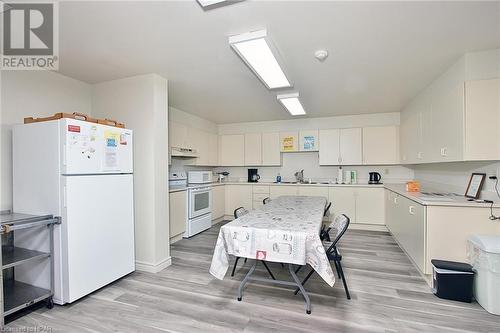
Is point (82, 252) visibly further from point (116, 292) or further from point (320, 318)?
point (320, 318)

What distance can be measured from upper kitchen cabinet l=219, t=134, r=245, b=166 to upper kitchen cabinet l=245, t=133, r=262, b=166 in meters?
0.10

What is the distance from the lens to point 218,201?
5.55 m

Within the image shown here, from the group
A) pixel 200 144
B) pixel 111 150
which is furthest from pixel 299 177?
pixel 111 150

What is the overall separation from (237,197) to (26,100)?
404cm

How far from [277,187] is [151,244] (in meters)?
3.11

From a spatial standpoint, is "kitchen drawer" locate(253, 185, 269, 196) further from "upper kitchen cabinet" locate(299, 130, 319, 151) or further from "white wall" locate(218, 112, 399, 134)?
"white wall" locate(218, 112, 399, 134)

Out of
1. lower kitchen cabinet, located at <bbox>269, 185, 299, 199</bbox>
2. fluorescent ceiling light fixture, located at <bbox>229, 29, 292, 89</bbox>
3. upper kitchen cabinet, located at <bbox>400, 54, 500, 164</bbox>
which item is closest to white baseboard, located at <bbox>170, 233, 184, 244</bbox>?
lower kitchen cabinet, located at <bbox>269, 185, 299, 199</bbox>

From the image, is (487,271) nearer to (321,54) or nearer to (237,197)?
(321,54)

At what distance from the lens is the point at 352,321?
200 centimetres

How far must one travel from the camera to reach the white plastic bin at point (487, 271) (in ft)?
6.78

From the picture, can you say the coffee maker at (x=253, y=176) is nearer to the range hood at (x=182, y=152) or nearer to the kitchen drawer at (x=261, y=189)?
the kitchen drawer at (x=261, y=189)

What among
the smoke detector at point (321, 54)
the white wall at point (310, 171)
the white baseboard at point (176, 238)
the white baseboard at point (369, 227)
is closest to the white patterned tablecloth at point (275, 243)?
the smoke detector at point (321, 54)

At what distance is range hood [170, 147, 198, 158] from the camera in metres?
4.40

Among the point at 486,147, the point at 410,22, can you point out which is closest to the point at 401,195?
the point at 486,147
